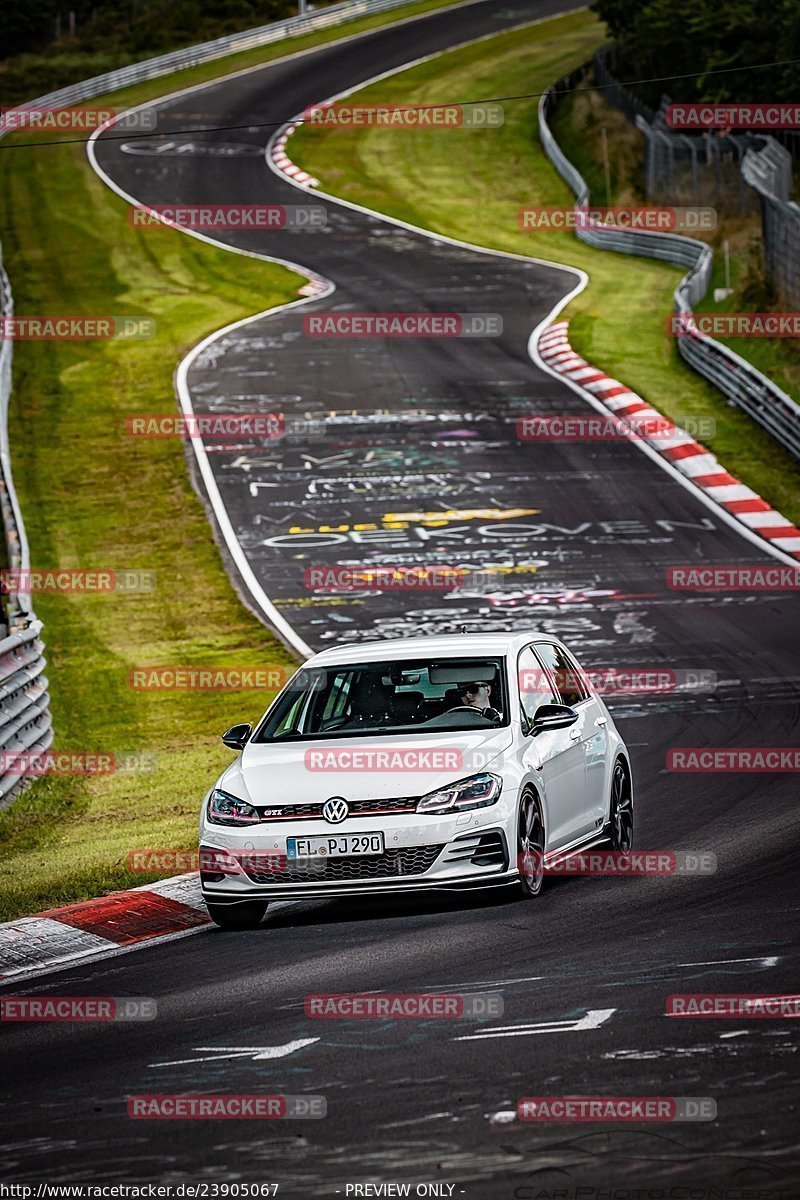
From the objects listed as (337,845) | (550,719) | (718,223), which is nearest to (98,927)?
(337,845)

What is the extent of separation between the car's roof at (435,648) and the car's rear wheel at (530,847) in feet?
3.84

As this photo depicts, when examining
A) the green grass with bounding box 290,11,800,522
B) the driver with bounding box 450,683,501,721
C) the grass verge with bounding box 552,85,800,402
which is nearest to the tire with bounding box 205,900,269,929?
the driver with bounding box 450,683,501,721

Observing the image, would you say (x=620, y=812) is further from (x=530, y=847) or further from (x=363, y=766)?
(x=363, y=766)

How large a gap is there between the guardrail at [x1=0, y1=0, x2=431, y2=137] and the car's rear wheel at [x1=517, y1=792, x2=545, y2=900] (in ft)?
207

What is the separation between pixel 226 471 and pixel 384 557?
6170mm

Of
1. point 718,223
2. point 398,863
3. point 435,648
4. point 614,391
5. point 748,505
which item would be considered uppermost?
point 435,648

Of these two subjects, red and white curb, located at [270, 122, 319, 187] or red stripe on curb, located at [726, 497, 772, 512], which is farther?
red and white curb, located at [270, 122, 319, 187]

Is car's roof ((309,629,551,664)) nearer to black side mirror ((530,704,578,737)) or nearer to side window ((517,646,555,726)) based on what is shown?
side window ((517,646,555,726))

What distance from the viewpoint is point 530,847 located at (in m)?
10.6

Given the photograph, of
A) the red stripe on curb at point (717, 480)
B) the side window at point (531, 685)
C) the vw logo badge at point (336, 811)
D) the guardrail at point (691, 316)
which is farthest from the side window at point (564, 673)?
the guardrail at point (691, 316)

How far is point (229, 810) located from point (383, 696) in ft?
4.66

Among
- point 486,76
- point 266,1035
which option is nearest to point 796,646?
point 266,1035

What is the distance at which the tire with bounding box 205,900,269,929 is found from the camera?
1057cm

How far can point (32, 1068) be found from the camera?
7738mm
